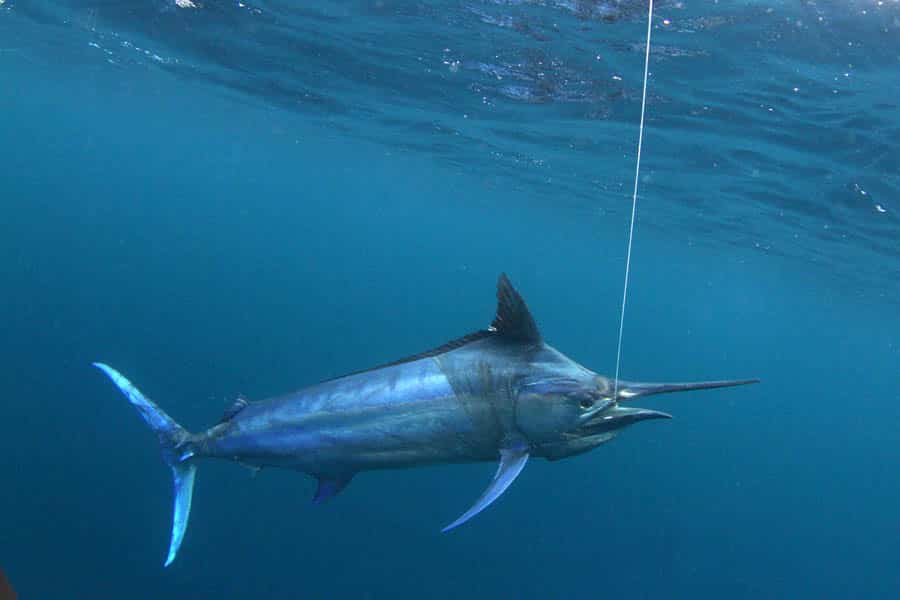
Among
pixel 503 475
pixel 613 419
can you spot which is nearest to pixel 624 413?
pixel 613 419

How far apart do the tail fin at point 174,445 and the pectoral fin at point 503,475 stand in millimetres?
2780

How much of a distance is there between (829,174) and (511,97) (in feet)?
29.8

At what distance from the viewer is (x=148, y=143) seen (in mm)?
74875

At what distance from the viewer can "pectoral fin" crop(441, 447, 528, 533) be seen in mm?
3803

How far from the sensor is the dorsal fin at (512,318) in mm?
4270

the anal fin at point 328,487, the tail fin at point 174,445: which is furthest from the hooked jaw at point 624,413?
the tail fin at point 174,445

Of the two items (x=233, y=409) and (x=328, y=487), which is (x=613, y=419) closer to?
(x=328, y=487)

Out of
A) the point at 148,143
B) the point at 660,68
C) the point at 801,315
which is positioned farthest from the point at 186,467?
the point at 148,143

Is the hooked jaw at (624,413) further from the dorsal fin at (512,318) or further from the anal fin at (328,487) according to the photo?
the anal fin at (328,487)

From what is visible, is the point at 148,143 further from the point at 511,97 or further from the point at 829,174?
the point at 829,174

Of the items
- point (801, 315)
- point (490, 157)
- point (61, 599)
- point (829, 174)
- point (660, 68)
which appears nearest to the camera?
point (61, 599)

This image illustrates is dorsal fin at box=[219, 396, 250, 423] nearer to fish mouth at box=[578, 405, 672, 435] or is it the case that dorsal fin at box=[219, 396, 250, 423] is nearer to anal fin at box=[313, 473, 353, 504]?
anal fin at box=[313, 473, 353, 504]

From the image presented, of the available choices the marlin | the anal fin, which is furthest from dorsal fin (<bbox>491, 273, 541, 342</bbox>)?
the anal fin

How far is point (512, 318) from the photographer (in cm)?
442
